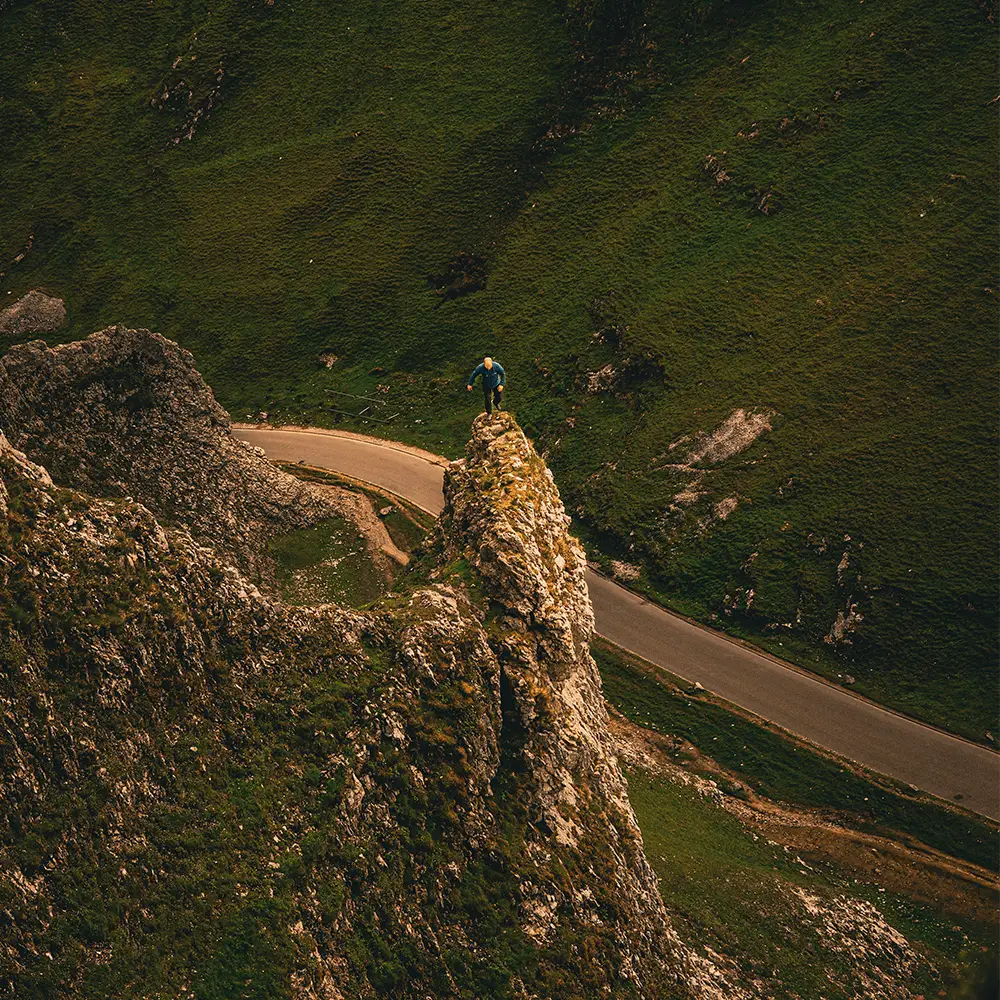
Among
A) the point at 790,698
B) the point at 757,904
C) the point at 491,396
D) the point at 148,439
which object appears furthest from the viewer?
the point at 790,698

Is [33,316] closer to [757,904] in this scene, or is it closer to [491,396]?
[491,396]

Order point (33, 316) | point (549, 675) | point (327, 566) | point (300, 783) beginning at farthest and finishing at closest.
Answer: point (33, 316) < point (327, 566) < point (549, 675) < point (300, 783)

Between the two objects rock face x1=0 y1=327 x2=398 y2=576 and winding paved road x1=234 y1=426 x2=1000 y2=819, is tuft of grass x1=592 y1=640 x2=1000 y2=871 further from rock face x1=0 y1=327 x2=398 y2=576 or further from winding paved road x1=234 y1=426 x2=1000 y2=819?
rock face x1=0 y1=327 x2=398 y2=576

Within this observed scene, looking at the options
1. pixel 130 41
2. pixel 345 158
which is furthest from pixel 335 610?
pixel 130 41

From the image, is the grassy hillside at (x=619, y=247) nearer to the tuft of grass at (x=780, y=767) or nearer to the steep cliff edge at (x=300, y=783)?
the tuft of grass at (x=780, y=767)

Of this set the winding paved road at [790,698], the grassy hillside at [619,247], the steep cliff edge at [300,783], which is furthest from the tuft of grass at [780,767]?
the steep cliff edge at [300,783]

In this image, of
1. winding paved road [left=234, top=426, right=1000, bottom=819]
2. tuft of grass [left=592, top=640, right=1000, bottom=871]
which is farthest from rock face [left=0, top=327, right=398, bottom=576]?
tuft of grass [left=592, top=640, right=1000, bottom=871]

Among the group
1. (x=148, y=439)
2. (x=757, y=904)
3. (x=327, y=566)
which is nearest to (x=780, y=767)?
(x=757, y=904)
